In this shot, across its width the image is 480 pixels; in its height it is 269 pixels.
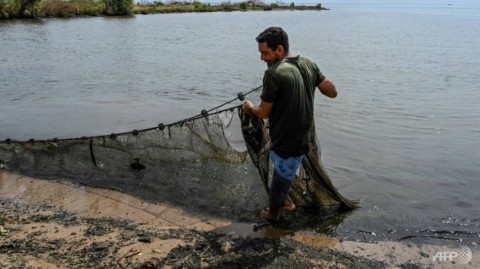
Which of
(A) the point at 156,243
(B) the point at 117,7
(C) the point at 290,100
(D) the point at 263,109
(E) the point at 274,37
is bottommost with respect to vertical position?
(A) the point at 156,243

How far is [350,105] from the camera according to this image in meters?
13.4

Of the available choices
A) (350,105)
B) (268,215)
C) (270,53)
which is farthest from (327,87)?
(350,105)

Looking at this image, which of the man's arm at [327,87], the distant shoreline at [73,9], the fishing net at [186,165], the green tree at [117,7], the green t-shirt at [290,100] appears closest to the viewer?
the green t-shirt at [290,100]

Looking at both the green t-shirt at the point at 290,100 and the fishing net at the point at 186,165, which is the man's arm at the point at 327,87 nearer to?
the green t-shirt at the point at 290,100

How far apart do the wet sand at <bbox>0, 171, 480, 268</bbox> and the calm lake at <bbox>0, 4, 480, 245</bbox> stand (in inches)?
27.7

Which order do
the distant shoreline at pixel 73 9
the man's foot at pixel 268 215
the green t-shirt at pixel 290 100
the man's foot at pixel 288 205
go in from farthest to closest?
the distant shoreline at pixel 73 9
the man's foot at pixel 288 205
the man's foot at pixel 268 215
the green t-shirt at pixel 290 100

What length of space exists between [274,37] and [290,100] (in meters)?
0.64

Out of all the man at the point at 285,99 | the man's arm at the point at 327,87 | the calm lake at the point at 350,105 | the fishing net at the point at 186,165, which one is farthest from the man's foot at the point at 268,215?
the man's arm at the point at 327,87

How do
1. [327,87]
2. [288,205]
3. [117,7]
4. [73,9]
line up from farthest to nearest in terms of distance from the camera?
[117,7] < [73,9] < [288,205] < [327,87]

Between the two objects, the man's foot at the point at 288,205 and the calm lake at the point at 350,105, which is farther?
the calm lake at the point at 350,105

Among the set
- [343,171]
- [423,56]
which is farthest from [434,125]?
[423,56]

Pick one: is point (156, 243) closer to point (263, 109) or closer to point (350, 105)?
point (263, 109)

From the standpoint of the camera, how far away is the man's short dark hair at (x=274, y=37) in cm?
430

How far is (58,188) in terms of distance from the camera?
670cm
